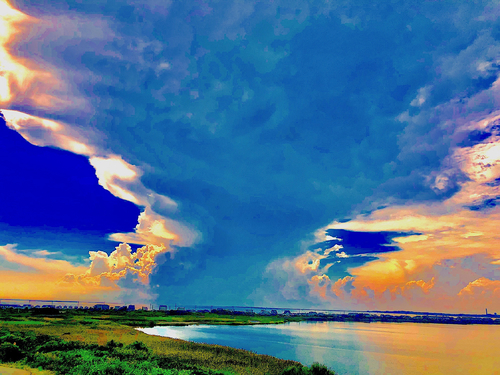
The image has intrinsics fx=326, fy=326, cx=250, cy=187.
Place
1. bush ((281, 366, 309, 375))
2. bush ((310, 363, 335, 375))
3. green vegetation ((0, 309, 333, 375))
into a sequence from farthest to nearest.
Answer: bush ((310, 363, 335, 375)), bush ((281, 366, 309, 375)), green vegetation ((0, 309, 333, 375))

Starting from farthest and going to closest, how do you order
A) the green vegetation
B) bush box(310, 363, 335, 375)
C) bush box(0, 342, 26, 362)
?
bush box(0, 342, 26, 362), bush box(310, 363, 335, 375), the green vegetation

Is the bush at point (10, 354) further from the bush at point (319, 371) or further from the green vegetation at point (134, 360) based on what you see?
the bush at point (319, 371)

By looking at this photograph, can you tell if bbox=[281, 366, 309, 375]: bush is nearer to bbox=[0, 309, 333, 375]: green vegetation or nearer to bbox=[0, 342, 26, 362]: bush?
bbox=[0, 309, 333, 375]: green vegetation

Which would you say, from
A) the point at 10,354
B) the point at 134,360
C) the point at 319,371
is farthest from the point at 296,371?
the point at 10,354

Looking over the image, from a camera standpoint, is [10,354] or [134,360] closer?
[10,354]

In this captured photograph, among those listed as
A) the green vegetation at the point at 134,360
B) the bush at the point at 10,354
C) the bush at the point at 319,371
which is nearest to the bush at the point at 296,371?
the green vegetation at the point at 134,360

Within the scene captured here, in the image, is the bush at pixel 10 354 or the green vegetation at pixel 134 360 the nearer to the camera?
the green vegetation at pixel 134 360

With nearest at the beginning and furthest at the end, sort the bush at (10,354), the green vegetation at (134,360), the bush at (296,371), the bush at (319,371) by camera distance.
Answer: the green vegetation at (134,360), the bush at (296,371), the bush at (319,371), the bush at (10,354)

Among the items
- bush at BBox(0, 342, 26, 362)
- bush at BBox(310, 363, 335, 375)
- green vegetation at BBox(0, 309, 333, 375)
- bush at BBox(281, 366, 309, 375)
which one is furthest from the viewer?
bush at BBox(0, 342, 26, 362)

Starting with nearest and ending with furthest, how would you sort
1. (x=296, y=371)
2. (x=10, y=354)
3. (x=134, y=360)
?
(x=296, y=371) → (x=10, y=354) → (x=134, y=360)

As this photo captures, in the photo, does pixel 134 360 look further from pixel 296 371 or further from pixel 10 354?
pixel 296 371

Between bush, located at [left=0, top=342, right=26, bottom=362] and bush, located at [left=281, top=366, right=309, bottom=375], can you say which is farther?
bush, located at [left=0, top=342, right=26, bottom=362]

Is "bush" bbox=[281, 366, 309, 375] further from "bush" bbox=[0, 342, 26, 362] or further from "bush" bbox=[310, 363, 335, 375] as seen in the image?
"bush" bbox=[0, 342, 26, 362]

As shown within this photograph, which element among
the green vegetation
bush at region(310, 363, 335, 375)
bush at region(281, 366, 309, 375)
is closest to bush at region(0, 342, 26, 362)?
the green vegetation
